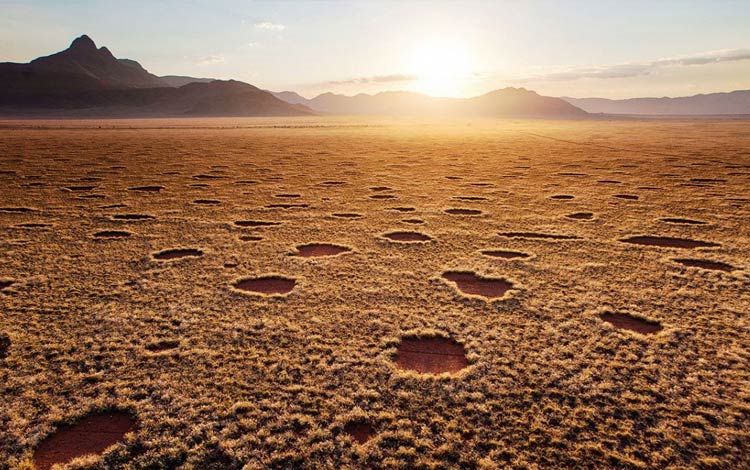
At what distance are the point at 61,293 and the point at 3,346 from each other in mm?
1238

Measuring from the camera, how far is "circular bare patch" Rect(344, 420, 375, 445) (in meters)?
2.70

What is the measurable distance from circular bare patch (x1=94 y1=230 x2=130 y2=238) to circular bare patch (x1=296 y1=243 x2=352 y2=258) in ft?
11.0

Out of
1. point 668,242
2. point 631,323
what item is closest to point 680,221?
point 668,242

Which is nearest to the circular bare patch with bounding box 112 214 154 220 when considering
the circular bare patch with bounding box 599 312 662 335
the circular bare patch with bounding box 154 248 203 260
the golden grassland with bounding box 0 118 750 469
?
the golden grassland with bounding box 0 118 750 469

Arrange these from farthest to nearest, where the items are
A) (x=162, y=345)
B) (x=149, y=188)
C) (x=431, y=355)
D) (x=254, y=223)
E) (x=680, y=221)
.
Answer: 1. (x=149, y=188)
2. (x=254, y=223)
3. (x=680, y=221)
4. (x=162, y=345)
5. (x=431, y=355)

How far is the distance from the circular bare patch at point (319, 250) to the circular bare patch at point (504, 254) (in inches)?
87.5

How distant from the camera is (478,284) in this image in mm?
5234

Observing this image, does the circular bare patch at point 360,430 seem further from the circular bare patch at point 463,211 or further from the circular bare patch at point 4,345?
the circular bare patch at point 463,211

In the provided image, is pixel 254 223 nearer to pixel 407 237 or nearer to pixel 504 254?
pixel 407 237

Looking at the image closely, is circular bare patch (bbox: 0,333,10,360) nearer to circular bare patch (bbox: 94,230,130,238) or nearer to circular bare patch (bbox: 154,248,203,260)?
circular bare patch (bbox: 154,248,203,260)

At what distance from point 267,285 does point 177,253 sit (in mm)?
2207

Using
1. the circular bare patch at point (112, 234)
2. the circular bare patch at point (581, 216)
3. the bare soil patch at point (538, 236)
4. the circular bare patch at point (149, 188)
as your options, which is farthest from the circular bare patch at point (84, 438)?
the circular bare patch at point (149, 188)

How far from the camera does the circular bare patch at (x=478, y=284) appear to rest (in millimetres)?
4949

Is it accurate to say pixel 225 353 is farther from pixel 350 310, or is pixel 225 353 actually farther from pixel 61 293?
pixel 61 293
